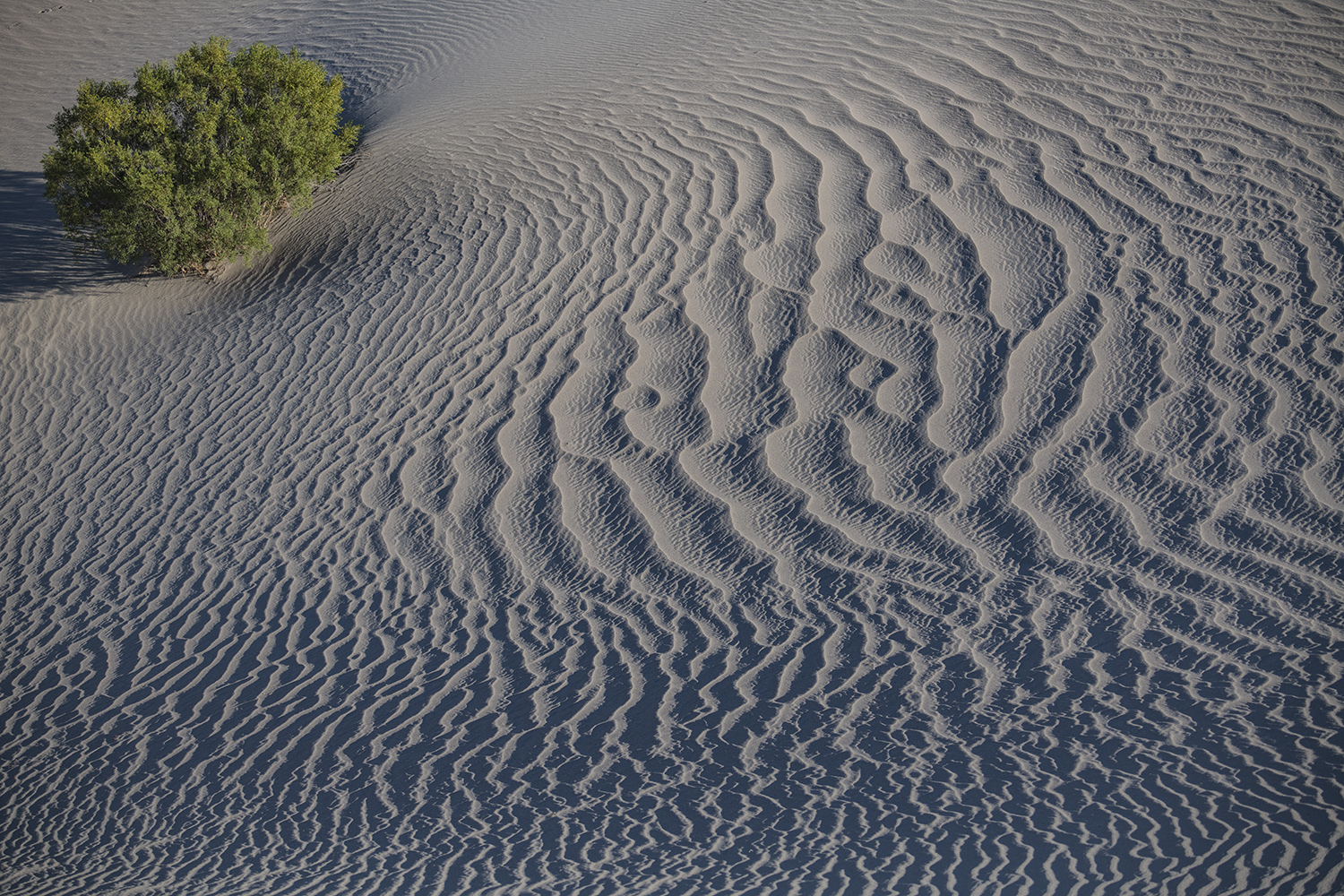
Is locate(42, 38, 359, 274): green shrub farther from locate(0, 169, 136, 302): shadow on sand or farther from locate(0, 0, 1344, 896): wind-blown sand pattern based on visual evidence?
locate(0, 0, 1344, 896): wind-blown sand pattern

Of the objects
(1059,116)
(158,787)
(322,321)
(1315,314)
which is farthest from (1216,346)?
(322,321)

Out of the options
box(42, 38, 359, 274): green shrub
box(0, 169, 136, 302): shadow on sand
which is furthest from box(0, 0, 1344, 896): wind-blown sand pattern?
box(42, 38, 359, 274): green shrub

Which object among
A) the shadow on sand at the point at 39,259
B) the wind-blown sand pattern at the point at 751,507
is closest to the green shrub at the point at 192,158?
the shadow on sand at the point at 39,259

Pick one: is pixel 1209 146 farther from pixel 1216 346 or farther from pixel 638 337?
pixel 638 337

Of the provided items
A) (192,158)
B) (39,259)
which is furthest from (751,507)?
(39,259)

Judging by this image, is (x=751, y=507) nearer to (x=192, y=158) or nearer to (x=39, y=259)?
(x=192, y=158)

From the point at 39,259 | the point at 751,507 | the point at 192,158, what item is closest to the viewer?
the point at 751,507

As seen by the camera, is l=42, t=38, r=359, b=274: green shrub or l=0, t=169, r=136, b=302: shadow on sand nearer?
l=42, t=38, r=359, b=274: green shrub
